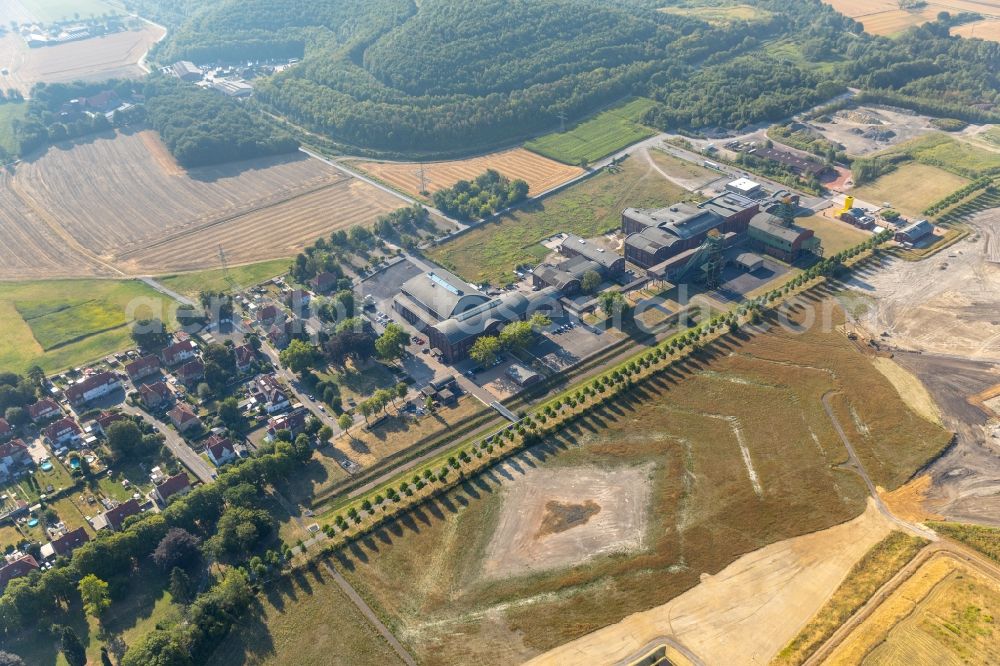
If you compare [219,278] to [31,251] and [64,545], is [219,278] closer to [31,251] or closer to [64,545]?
[31,251]

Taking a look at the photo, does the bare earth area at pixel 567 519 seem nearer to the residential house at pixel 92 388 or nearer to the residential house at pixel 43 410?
the residential house at pixel 92 388

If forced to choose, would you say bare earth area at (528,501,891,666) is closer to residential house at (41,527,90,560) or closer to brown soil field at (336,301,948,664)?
brown soil field at (336,301,948,664)

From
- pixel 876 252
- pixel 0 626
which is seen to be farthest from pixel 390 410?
pixel 876 252

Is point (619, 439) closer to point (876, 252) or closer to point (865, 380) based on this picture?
point (865, 380)

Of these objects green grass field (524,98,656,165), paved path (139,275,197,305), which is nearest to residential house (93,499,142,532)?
paved path (139,275,197,305)

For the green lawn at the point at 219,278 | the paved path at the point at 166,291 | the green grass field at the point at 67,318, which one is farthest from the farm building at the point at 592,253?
the green grass field at the point at 67,318

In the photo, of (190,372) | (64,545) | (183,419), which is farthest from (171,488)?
(190,372)
